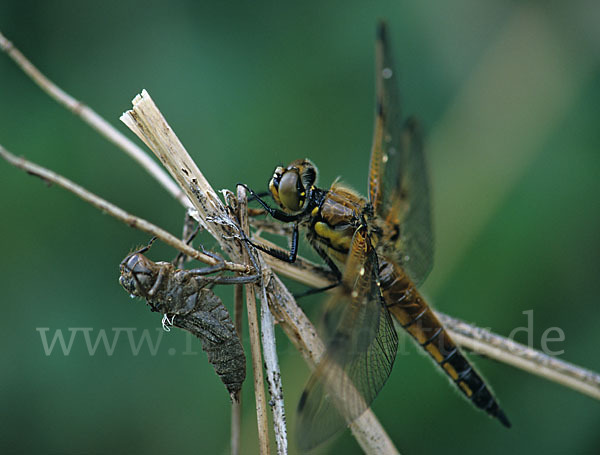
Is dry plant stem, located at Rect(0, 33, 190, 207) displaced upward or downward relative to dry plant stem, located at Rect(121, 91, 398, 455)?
upward

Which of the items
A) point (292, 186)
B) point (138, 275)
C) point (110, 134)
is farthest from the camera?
point (292, 186)

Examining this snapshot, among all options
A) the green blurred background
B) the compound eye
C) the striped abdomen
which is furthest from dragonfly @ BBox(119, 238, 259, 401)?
the striped abdomen

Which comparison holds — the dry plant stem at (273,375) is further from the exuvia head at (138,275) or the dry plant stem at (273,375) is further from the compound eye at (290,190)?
the compound eye at (290,190)

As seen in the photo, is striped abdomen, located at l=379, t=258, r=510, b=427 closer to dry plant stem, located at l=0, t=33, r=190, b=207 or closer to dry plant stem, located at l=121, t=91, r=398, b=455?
dry plant stem, located at l=121, t=91, r=398, b=455

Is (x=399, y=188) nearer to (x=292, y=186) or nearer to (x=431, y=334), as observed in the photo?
(x=292, y=186)

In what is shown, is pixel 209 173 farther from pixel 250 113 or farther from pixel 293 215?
pixel 293 215

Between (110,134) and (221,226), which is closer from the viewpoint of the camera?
(221,226)

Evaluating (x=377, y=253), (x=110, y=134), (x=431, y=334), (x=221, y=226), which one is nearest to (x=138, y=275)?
(x=221, y=226)

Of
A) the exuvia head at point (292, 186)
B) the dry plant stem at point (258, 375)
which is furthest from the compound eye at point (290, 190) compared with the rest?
the dry plant stem at point (258, 375)
